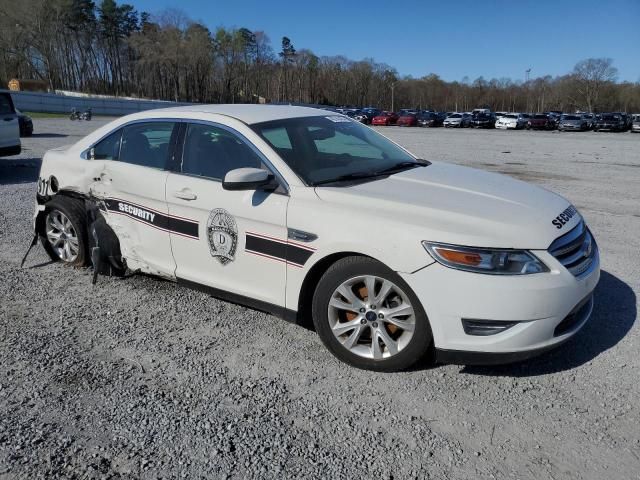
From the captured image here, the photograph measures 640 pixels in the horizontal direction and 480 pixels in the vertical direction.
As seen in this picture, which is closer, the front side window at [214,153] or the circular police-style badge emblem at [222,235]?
the circular police-style badge emblem at [222,235]

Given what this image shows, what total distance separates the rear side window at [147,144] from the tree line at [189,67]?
89575 mm

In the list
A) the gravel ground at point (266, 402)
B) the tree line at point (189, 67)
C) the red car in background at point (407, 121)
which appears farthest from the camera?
the tree line at point (189, 67)

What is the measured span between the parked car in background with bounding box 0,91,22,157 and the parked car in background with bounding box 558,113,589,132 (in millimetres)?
45267

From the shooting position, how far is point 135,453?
102 inches

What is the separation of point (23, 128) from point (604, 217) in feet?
67.9

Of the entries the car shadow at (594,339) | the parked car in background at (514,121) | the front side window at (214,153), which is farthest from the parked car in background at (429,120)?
the front side window at (214,153)

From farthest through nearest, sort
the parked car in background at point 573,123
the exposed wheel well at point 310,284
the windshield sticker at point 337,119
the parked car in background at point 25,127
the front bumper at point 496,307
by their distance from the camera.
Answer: the parked car in background at point 573,123, the parked car in background at point 25,127, the windshield sticker at point 337,119, the exposed wheel well at point 310,284, the front bumper at point 496,307

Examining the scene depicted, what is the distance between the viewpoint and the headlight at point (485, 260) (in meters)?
2.91

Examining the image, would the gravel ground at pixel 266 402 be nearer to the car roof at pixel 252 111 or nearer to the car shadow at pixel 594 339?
the car shadow at pixel 594 339

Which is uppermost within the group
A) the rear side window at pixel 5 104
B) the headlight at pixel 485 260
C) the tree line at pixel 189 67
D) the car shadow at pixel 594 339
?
the tree line at pixel 189 67

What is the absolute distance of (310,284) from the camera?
11.4ft

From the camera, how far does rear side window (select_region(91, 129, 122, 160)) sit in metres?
4.62

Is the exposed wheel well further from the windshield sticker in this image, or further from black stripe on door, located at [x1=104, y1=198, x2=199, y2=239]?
the windshield sticker

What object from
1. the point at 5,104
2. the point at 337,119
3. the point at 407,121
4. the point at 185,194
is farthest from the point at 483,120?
the point at 185,194
